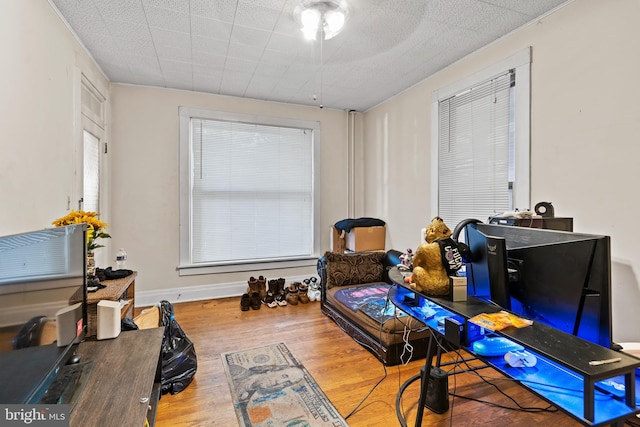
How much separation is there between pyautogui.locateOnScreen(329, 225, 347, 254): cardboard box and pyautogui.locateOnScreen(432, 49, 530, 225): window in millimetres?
1448

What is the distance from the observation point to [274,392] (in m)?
1.95

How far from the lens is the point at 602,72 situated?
6.20 feet

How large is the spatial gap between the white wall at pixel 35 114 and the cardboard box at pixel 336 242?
2888mm

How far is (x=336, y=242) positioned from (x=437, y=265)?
2967mm

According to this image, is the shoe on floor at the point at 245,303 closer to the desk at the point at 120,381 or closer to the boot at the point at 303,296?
the boot at the point at 303,296

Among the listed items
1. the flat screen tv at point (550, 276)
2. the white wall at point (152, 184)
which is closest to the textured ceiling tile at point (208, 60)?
the white wall at point (152, 184)

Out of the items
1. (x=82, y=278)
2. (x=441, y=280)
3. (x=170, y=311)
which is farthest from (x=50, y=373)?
(x=441, y=280)

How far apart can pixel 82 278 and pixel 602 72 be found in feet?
10.3

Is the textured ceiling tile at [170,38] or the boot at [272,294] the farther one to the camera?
the boot at [272,294]

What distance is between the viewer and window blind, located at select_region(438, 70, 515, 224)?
2504 mm

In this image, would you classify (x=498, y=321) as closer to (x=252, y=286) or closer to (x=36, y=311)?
(x=36, y=311)

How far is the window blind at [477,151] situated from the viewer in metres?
2.50

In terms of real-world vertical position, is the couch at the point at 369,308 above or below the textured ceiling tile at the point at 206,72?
below

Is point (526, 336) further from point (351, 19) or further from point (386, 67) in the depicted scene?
point (386, 67)
